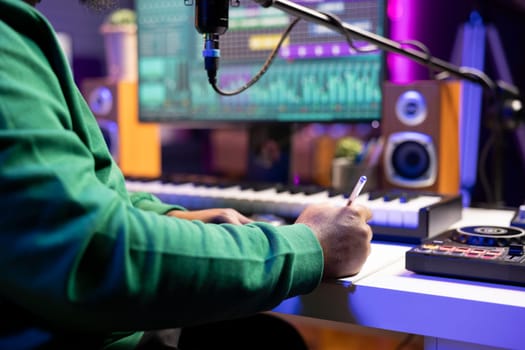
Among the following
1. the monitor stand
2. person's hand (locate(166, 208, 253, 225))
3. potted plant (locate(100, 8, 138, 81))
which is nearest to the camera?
person's hand (locate(166, 208, 253, 225))

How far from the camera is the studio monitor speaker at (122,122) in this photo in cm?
181

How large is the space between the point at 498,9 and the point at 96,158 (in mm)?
1602

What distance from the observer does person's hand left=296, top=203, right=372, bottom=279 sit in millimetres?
698

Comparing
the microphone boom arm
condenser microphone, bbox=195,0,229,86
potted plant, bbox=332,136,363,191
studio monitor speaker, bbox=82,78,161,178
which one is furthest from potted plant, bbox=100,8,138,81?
condenser microphone, bbox=195,0,229,86

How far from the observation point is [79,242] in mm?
500

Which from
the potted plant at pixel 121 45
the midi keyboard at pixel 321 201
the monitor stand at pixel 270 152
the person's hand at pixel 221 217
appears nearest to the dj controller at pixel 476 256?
the midi keyboard at pixel 321 201

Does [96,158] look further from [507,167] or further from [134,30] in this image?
[507,167]

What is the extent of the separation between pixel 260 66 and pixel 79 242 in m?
1.11

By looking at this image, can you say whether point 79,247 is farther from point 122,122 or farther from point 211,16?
point 122,122

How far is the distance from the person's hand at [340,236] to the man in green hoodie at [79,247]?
0.15 ft

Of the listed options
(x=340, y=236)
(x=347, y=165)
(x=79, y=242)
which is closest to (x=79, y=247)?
(x=79, y=242)

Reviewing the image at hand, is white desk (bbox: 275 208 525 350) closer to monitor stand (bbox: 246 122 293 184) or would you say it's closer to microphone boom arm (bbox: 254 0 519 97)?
microphone boom arm (bbox: 254 0 519 97)

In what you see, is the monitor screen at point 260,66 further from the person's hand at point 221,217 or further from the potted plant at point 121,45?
the person's hand at point 221,217

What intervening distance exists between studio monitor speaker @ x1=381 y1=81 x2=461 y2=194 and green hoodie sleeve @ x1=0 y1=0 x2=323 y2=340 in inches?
32.6
